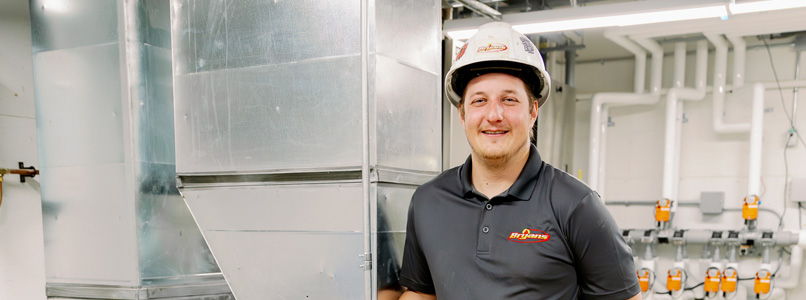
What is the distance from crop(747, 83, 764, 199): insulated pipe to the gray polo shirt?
353 centimetres

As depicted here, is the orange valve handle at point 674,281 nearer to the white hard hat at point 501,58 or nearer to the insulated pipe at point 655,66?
the insulated pipe at point 655,66

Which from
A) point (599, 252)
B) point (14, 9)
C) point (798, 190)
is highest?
point (14, 9)

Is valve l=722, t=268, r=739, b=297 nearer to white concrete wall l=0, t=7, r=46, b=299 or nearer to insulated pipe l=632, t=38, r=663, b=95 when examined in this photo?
insulated pipe l=632, t=38, r=663, b=95

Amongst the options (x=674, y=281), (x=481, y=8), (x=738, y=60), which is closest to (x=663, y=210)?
(x=674, y=281)

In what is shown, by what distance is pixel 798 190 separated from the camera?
14.3 ft

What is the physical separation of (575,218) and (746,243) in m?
3.71

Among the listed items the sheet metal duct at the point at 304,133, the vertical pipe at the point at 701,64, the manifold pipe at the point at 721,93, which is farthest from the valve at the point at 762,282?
the sheet metal duct at the point at 304,133

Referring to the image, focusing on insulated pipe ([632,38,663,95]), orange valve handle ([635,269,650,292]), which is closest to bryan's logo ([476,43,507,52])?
insulated pipe ([632,38,663,95])

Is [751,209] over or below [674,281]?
over

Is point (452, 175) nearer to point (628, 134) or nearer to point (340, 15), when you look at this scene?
point (340, 15)

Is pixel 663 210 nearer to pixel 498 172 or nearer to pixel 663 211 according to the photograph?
pixel 663 211

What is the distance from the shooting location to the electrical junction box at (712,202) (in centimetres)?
460

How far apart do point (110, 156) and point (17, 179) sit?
0.97 m

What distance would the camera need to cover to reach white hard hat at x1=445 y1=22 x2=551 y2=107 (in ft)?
4.80
